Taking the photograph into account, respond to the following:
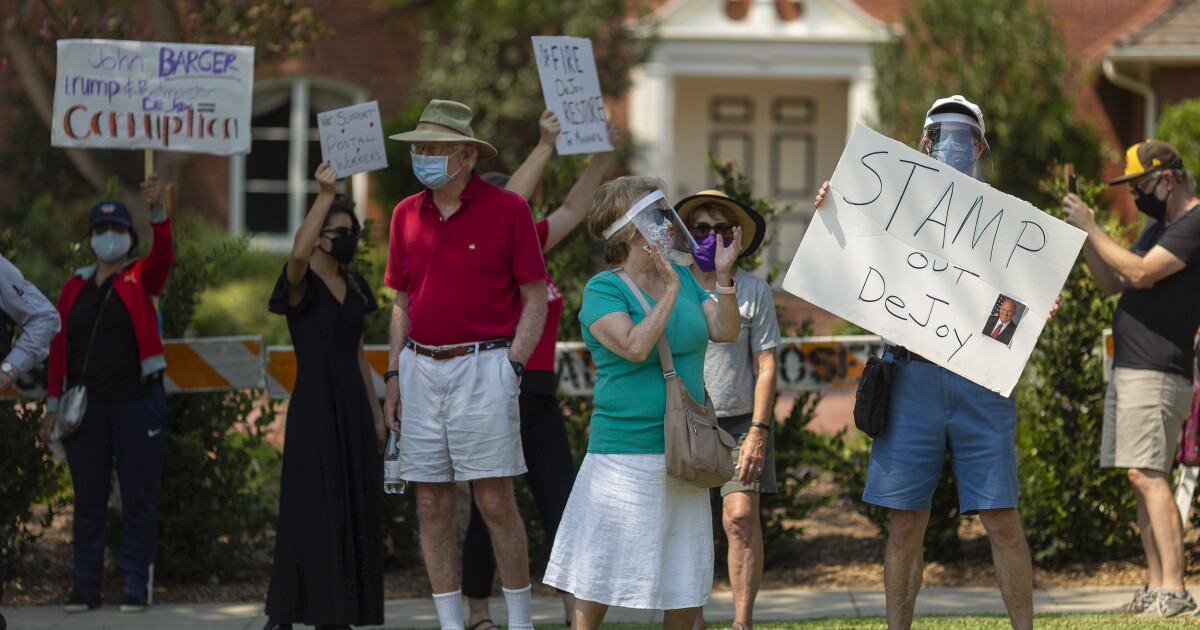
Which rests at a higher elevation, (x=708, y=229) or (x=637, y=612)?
(x=708, y=229)

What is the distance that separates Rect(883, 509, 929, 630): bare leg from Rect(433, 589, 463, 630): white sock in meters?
1.64

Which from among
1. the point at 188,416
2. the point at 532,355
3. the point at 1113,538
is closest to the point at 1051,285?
the point at 532,355

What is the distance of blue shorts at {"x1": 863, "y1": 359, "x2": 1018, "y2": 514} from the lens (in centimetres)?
505

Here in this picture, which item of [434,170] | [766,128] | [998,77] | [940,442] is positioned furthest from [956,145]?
[766,128]

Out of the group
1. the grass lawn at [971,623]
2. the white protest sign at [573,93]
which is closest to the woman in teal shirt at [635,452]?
the grass lawn at [971,623]

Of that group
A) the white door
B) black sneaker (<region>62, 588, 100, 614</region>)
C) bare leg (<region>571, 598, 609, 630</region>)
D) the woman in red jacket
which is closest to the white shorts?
bare leg (<region>571, 598, 609, 630</region>)

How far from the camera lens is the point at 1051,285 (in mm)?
5008

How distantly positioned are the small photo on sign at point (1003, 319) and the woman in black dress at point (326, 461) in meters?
2.54

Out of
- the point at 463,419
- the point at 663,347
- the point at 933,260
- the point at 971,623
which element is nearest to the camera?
the point at 663,347

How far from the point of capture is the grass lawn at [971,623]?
6012 mm

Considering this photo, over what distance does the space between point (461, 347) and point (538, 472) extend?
90cm

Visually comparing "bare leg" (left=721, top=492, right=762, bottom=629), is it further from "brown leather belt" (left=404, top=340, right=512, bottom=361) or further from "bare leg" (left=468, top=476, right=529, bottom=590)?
"brown leather belt" (left=404, top=340, right=512, bottom=361)

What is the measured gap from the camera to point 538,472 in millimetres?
6258

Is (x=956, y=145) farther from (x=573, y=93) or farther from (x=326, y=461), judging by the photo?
(x=326, y=461)
